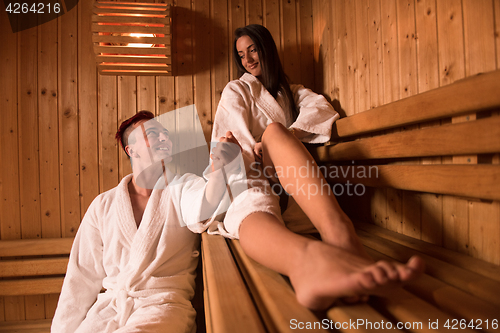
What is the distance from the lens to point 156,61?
148 centimetres

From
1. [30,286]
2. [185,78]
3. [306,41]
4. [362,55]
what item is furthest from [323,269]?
[30,286]

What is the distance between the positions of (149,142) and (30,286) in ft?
3.29

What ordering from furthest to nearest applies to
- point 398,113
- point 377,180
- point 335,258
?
point 377,180, point 398,113, point 335,258

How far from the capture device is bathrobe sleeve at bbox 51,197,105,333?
1072mm

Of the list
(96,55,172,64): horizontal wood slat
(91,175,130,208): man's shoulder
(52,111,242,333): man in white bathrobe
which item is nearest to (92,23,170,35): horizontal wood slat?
(96,55,172,64): horizontal wood slat

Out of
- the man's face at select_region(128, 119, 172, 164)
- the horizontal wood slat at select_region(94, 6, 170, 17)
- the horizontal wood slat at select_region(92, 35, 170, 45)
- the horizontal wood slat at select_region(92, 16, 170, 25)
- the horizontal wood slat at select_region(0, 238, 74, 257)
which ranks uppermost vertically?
the horizontal wood slat at select_region(94, 6, 170, 17)

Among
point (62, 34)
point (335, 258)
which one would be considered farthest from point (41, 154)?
point (335, 258)

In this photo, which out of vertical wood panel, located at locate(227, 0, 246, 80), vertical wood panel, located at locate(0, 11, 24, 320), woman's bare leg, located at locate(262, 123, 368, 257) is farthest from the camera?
vertical wood panel, located at locate(227, 0, 246, 80)

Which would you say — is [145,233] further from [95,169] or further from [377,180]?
[377,180]

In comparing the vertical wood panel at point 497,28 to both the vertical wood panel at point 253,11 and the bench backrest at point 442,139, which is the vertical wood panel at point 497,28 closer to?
the bench backrest at point 442,139

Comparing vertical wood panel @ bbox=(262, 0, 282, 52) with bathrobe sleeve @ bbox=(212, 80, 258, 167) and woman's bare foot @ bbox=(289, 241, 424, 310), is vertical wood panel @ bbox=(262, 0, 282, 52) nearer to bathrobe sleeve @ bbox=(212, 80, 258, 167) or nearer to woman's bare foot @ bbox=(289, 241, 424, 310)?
bathrobe sleeve @ bbox=(212, 80, 258, 167)

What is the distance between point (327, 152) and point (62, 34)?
1596 mm

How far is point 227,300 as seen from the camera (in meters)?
0.52

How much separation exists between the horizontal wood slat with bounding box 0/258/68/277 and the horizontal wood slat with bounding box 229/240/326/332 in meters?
1.27
